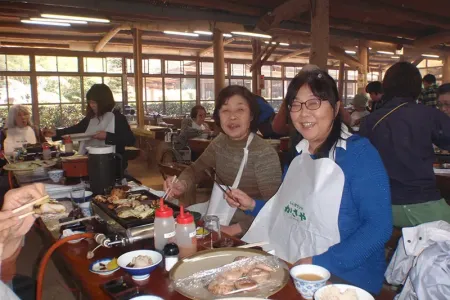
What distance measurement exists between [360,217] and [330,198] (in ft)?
0.55

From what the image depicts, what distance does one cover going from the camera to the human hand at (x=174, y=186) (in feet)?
8.19

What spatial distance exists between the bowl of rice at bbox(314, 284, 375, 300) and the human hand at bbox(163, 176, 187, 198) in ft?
4.59

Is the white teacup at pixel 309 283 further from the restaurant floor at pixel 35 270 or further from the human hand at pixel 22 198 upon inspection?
the restaurant floor at pixel 35 270

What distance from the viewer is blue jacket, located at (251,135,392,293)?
1.75m

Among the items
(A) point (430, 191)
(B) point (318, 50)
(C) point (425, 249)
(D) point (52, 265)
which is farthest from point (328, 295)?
(B) point (318, 50)

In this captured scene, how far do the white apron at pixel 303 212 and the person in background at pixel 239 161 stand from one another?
1.38 ft

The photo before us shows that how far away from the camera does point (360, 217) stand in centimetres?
182

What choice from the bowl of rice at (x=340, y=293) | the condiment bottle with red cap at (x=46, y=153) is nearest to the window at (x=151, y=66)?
the condiment bottle with red cap at (x=46, y=153)

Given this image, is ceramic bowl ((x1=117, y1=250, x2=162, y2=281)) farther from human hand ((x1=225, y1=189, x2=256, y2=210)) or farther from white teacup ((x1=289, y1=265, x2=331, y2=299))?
human hand ((x1=225, y1=189, x2=256, y2=210))

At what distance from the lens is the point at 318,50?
5285mm

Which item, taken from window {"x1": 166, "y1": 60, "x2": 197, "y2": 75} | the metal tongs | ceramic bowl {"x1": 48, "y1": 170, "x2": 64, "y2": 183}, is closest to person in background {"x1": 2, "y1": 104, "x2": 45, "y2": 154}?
ceramic bowl {"x1": 48, "y1": 170, "x2": 64, "y2": 183}

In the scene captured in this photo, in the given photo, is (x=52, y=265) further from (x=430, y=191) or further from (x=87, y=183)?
(x=430, y=191)

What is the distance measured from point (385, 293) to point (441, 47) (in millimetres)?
12421

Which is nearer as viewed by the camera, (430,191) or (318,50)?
(430,191)
